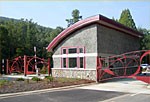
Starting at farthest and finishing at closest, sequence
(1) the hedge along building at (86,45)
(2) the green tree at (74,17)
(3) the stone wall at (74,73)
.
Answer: (2) the green tree at (74,17) → (1) the hedge along building at (86,45) → (3) the stone wall at (74,73)

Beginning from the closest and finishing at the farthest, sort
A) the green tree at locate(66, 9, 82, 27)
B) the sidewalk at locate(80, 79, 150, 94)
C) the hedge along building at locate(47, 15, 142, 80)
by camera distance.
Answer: the sidewalk at locate(80, 79, 150, 94), the hedge along building at locate(47, 15, 142, 80), the green tree at locate(66, 9, 82, 27)

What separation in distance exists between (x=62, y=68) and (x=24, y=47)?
1621 centimetres

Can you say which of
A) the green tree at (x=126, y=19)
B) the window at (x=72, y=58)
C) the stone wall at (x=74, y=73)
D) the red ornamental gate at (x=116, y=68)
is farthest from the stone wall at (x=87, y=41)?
the green tree at (x=126, y=19)

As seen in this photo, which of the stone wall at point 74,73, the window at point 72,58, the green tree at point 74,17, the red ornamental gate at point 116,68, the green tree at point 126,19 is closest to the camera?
the red ornamental gate at point 116,68

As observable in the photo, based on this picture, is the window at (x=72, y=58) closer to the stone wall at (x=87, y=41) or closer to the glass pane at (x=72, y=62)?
the glass pane at (x=72, y=62)

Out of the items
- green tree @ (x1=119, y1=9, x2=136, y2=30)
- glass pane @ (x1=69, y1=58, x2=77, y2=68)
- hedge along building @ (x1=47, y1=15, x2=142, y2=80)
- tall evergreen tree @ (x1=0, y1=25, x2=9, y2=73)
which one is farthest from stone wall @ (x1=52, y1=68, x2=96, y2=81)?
green tree @ (x1=119, y1=9, x2=136, y2=30)

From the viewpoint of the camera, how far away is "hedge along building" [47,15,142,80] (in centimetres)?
2173

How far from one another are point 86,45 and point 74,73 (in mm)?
2665

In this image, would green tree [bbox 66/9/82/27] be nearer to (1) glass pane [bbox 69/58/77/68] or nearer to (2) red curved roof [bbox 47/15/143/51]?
(2) red curved roof [bbox 47/15/143/51]

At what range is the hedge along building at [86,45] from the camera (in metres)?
21.7

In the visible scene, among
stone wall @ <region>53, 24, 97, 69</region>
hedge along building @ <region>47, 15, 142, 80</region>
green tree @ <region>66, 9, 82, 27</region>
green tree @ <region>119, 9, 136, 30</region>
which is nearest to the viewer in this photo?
hedge along building @ <region>47, 15, 142, 80</region>

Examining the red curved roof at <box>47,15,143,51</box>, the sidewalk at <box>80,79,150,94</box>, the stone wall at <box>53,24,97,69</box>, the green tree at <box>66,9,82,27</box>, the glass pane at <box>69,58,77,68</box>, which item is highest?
the green tree at <box>66,9,82,27</box>

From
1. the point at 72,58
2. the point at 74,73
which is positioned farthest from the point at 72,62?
the point at 74,73

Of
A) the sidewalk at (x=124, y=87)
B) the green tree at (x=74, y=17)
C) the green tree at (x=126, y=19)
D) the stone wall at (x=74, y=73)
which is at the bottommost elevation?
the sidewalk at (x=124, y=87)
